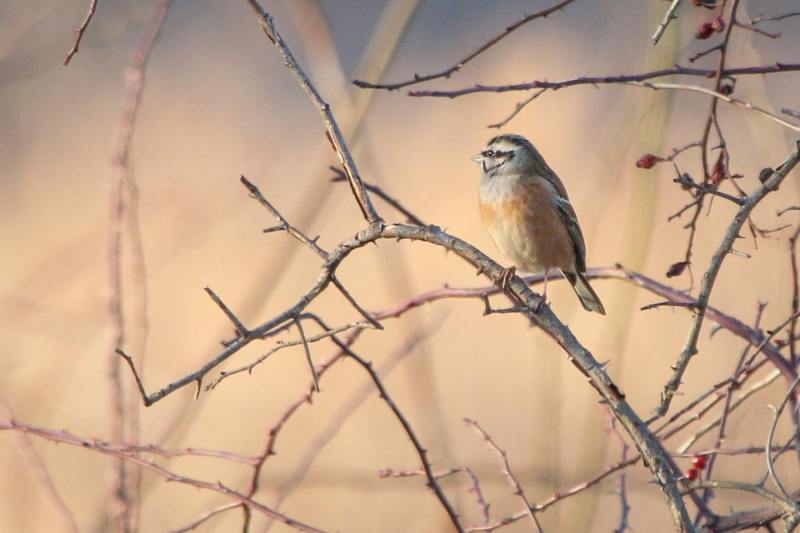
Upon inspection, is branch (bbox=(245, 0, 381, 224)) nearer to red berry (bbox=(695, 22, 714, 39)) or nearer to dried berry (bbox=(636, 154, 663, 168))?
dried berry (bbox=(636, 154, 663, 168))

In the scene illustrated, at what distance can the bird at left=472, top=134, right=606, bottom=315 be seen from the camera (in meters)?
3.94

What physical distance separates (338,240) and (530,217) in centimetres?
629

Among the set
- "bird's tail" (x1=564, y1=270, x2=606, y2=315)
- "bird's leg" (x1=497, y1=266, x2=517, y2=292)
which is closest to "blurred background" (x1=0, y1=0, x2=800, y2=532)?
"bird's tail" (x1=564, y1=270, x2=606, y2=315)

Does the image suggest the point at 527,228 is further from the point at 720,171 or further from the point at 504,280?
the point at 504,280

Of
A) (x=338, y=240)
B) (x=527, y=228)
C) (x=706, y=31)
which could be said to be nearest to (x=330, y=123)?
(x=706, y=31)

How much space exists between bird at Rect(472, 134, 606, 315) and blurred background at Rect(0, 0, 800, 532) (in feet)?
1.66

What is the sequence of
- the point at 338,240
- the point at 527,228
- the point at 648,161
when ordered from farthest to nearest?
the point at 338,240 → the point at 527,228 → the point at 648,161

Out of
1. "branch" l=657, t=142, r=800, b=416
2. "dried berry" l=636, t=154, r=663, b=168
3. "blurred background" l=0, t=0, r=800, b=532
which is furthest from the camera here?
"blurred background" l=0, t=0, r=800, b=532

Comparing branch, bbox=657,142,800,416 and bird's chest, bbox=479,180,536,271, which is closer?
branch, bbox=657,142,800,416

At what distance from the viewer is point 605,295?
817 centimetres

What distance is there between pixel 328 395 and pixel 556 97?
3.74m

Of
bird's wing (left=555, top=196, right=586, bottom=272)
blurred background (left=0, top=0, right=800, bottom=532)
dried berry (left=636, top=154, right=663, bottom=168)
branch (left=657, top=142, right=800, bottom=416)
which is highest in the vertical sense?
blurred background (left=0, top=0, right=800, bottom=532)

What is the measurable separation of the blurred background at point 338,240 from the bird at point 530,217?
1.66 ft

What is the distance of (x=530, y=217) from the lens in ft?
12.9
